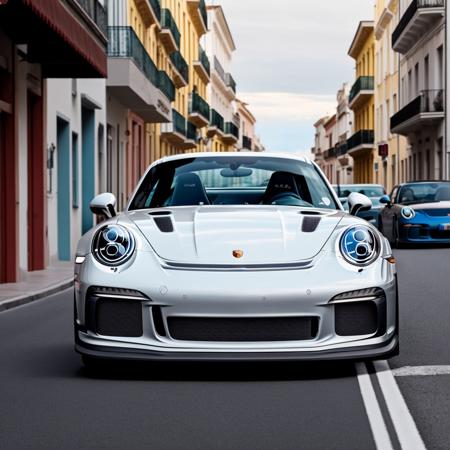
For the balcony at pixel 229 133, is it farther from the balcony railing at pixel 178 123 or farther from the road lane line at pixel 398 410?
the road lane line at pixel 398 410

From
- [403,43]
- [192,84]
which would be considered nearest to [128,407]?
[403,43]

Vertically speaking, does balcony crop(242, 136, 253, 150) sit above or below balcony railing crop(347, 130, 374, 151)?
above

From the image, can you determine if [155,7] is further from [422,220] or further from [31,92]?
[31,92]

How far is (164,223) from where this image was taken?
708 centimetres

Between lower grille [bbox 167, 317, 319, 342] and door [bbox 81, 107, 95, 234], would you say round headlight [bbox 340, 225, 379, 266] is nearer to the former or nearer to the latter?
lower grille [bbox 167, 317, 319, 342]

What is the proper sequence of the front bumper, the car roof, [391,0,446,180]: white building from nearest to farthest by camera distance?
the front bumper, the car roof, [391,0,446,180]: white building

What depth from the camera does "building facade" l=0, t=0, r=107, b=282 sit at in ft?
49.1

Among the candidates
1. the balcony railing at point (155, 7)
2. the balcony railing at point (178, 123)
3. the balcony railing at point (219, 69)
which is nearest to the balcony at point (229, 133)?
the balcony railing at point (219, 69)

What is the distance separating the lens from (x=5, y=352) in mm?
8273

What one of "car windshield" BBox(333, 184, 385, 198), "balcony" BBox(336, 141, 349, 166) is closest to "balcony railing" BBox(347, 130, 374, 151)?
"balcony" BBox(336, 141, 349, 166)

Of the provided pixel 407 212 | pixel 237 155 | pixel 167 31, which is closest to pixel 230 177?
pixel 237 155

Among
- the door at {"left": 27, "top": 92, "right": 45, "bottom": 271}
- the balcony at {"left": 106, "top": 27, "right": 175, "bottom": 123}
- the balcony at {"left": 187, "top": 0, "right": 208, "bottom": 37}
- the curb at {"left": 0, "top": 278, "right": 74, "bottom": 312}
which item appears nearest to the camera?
the curb at {"left": 0, "top": 278, "right": 74, "bottom": 312}

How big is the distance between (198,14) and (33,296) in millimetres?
54405

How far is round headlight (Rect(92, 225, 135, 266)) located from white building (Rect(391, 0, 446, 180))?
36.7m
